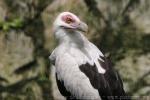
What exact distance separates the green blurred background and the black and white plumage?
2.31m

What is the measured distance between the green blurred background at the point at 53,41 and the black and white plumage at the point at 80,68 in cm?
231

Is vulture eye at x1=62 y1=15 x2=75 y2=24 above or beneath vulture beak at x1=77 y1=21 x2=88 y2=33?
above

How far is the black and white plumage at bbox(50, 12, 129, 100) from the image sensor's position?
618cm

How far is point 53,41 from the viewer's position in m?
9.15

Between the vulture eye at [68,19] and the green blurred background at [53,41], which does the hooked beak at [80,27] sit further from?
the green blurred background at [53,41]

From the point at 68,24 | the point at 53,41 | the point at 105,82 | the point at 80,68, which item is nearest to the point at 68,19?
the point at 68,24

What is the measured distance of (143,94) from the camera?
8562 mm

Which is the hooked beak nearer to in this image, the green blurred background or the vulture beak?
the vulture beak

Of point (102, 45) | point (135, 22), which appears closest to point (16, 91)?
point (102, 45)

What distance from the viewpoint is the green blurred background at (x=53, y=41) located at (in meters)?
9.03

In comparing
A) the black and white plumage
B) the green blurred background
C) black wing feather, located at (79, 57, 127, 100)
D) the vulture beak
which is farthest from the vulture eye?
the green blurred background

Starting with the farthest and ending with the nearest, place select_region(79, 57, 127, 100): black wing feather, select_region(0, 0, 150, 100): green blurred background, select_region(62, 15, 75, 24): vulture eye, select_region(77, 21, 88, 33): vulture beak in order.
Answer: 1. select_region(0, 0, 150, 100): green blurred background
2. select_region(62, 15, 75, 24): vulture eye
3. select_region(77, 21, 88, 33): vulture beak
4. select_region(79, 57, 127, 100): black wing feather

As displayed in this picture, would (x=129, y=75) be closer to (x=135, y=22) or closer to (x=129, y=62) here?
(x=129, y=62)

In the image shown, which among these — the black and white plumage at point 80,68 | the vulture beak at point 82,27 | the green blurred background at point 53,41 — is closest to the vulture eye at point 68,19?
the black and white plumage at point 80,68
